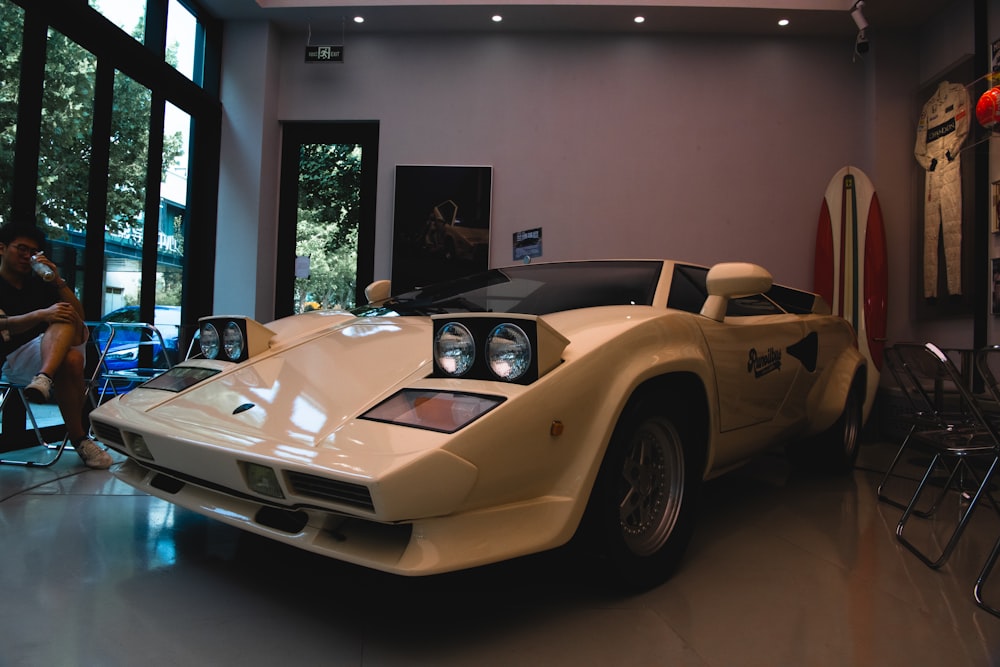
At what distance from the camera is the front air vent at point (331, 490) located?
1117mm

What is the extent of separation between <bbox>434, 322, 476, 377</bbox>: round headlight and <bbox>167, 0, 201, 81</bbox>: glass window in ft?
16.4

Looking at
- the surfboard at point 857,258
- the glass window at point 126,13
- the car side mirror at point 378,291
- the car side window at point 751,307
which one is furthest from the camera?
the surfboard at point 857,258

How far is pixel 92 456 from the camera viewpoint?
290 cm

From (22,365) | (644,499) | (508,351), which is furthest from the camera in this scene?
(22,365)

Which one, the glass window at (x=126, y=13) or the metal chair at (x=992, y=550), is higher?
the glass window at (x=126, y=13)

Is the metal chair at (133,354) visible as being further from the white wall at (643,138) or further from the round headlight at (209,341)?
the round headlight at (209,341)

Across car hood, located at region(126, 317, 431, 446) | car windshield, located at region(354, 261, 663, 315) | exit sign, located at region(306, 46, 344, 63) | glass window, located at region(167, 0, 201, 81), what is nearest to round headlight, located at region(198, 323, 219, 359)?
car hood, located at region(126, 317, 431, 446)

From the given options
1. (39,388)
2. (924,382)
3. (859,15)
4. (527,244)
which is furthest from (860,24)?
(39,388)

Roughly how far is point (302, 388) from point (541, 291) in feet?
3.07

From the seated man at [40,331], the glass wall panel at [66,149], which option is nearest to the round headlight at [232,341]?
the seated man at [40,331]

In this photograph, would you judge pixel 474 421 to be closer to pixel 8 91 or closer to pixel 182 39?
pixel 8 91

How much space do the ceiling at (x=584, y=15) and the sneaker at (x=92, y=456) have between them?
416 cm

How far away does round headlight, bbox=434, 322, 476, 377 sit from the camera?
4.51 feet

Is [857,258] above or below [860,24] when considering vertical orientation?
below
